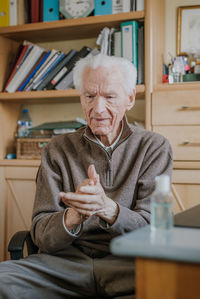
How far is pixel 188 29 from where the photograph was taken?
2449 mm

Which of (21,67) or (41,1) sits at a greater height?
(41,1)

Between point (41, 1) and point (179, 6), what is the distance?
863 mm

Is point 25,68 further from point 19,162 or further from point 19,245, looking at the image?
point 19,245

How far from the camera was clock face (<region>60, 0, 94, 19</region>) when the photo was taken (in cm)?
237

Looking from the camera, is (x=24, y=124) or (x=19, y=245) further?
(x=24, y=124)

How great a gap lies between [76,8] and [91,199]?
5.11ft

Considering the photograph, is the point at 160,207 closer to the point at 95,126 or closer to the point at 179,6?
the point at 95,126

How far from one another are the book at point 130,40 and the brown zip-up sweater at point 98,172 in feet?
2.36

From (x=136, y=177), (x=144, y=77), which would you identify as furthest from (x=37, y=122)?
(x=136, y=177)

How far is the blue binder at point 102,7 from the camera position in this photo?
7.61ft

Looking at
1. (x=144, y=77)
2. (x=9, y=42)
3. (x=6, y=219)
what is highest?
(x=9, y=42)

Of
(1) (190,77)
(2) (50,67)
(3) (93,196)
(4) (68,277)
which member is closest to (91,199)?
(3) (93,196)

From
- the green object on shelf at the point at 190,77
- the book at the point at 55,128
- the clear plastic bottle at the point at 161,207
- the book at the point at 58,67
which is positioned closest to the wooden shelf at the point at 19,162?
the book at the point at 55,128

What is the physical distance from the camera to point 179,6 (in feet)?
8.12
